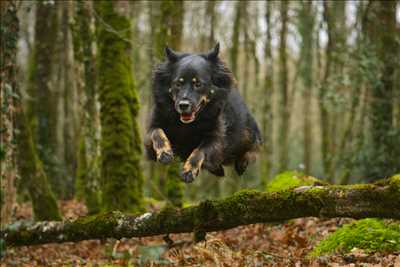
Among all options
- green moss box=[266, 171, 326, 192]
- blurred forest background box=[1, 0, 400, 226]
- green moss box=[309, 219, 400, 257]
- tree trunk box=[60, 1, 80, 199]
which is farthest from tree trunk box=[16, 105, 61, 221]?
tree trunk box=[60, 1, 80, 199]

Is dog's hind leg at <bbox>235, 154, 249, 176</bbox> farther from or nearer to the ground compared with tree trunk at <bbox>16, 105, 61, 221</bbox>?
farther from the ground

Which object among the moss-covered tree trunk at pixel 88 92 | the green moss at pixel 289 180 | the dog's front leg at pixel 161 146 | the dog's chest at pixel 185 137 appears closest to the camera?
the dog's front leg at pixel 161 146

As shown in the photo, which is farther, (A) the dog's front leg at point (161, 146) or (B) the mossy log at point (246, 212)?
(A) the dog's front leg at point (161, 146)

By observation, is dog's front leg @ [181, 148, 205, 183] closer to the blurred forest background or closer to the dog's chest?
the dog's chest

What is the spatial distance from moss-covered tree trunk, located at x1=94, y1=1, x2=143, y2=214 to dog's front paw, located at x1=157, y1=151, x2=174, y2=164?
4.49 m

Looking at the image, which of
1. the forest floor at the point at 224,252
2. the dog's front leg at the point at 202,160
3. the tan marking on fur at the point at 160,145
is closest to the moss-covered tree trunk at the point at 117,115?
the forest floor at the point at 224,252

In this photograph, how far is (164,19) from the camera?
47.6 feet

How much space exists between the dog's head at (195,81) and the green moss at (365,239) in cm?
247

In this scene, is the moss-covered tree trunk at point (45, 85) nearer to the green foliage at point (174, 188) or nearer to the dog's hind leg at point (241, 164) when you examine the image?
the green foliage at point (174, 188)

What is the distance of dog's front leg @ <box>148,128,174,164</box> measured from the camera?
24.6 feet

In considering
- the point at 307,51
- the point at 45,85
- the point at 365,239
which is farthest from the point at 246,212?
the point at 307,51

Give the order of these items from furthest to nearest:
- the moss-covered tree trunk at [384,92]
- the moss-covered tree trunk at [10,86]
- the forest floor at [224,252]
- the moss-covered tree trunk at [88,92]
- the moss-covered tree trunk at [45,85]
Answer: the moss-covered tree trunk at [45,85] < the moss-covered tree trunk at [384,92] < the moss-covered tree trunk at [88,92] < the moss-covered tree trunk at [10,86] < the forest floor at [224,252]

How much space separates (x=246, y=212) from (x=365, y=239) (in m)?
1.97

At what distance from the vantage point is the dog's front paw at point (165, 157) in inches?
294
